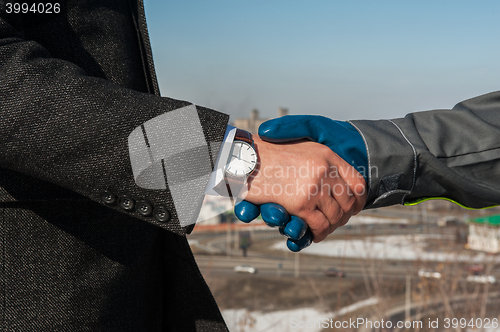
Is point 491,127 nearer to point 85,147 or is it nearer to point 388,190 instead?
point 388,190

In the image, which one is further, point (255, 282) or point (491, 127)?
point (255, 282)

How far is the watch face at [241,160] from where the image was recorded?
961 millimetres

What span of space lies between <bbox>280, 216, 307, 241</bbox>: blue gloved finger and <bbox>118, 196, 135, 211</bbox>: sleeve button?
401 mm

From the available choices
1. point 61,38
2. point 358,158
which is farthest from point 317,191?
point 61,38

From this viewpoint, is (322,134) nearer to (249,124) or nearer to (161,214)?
(161,214)

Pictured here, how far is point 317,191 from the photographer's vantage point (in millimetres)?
995

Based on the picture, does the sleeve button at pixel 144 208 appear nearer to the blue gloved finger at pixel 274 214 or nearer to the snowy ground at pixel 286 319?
the blue gloved finger at pixel 274 214

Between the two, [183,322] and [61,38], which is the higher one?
[61,38]

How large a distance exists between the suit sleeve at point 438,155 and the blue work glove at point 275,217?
30 cm

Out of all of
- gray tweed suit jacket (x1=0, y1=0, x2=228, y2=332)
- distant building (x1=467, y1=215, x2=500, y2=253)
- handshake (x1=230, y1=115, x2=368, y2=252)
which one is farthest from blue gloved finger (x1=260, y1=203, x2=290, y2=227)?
distant building (x1=467, y1=215, x2=500, y2=253)

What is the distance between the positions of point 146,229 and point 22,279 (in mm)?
362

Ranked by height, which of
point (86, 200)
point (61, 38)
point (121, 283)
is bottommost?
point (121, 283)

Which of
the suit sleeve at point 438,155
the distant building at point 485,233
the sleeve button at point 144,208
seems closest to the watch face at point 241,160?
the sleeve button at point 144,208

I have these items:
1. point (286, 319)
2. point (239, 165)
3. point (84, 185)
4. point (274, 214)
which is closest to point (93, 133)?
point (84, 185)
